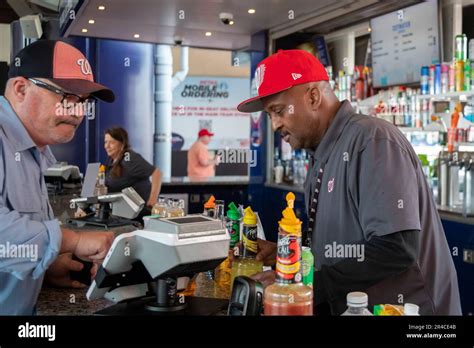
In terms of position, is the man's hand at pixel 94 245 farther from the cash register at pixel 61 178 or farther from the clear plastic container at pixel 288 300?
the cash register at pixel 61 178

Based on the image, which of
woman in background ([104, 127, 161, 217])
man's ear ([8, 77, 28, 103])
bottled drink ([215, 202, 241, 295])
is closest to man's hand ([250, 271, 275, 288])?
bottled drink ([215, 202, 241, 295])

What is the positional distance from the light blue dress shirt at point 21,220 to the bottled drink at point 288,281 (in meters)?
0.47

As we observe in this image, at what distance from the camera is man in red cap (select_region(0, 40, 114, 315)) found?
1.30 meters

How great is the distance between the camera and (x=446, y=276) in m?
1.53

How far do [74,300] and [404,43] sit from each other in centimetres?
380

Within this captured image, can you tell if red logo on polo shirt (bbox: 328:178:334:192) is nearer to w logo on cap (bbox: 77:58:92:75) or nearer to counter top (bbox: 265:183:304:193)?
w logo on cap (bbox: 77:58:92:75)

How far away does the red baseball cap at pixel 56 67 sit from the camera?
1428mm

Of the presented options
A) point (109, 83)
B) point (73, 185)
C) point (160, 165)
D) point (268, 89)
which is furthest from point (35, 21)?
point (160, 165)

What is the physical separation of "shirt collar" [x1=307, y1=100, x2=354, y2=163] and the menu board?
3.03 m

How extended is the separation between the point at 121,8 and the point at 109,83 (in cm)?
265

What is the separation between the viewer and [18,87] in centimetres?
147

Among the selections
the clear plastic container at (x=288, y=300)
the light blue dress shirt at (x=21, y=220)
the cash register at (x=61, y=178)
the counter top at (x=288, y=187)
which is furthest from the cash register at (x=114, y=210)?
the counter top at (x=288, y=187)

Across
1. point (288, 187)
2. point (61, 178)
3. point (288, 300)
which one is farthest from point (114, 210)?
point (288, 187)

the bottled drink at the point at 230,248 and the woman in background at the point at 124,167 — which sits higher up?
the woman in background at the point at 124,167
